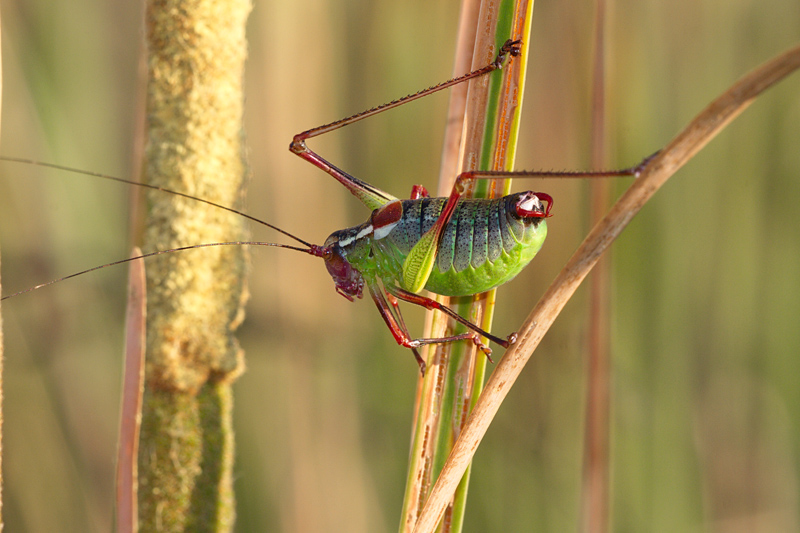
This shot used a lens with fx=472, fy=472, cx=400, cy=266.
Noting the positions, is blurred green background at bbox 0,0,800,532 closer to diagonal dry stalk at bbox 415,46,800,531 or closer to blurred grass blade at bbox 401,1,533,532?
blurred grass blade at bbox 401,1,533,532

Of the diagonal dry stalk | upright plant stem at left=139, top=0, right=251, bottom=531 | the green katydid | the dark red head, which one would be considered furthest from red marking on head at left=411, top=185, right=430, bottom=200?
the diagonal dry stalk

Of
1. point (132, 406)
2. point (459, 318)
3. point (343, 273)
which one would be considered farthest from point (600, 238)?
point (132, 406)

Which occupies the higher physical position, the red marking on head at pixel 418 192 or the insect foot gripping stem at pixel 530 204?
the red marking on head at pixel 418 192

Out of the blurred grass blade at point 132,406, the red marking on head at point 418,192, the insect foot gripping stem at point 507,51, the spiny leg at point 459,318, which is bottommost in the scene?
the blurred grass blade at point 132,406

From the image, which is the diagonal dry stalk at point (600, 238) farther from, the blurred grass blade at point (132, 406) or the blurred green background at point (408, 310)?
the blurred green background at point (408, 310)

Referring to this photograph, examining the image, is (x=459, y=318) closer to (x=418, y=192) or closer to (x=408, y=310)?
Result: (x=418, y=192)

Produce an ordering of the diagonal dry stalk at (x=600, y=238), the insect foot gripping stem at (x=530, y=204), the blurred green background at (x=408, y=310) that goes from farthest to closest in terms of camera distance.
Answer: the blurred green background at (x=408, y=310), the insect foot gripping stem at (x=530, y=204), the diagonal dry stalk at (x=600, y=238)

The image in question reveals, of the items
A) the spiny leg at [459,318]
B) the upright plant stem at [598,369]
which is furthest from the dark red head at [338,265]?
the upright plant stem at [598,369]

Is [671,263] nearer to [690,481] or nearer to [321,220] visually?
[690,481]
